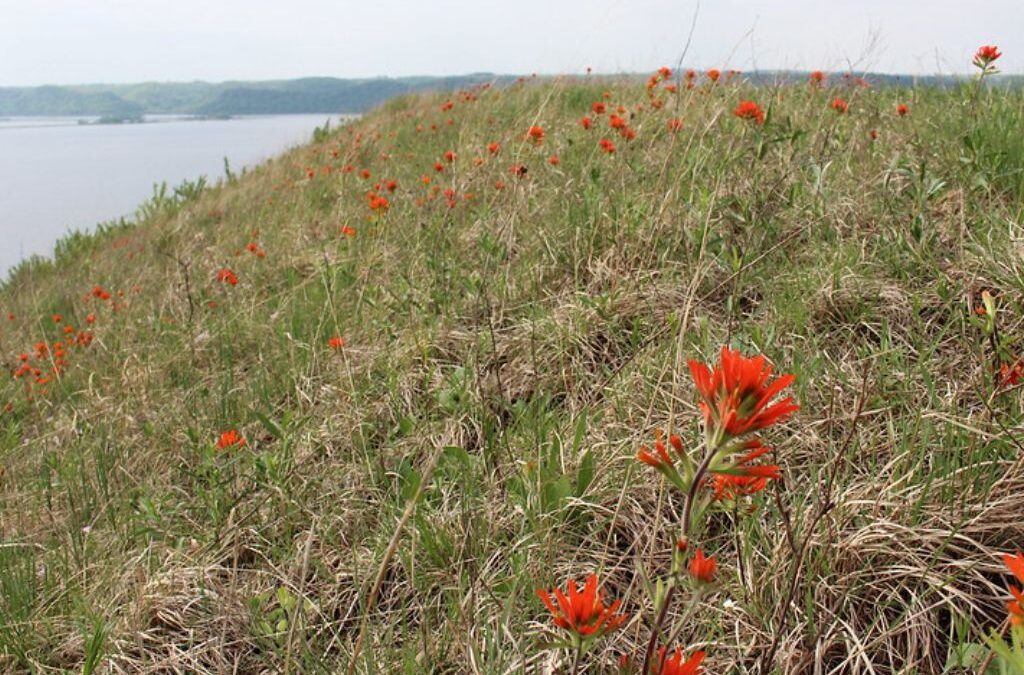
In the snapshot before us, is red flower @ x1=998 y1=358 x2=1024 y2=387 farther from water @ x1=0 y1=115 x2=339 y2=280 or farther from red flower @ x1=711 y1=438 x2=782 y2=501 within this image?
water @ x1=0 y1=115 x2=339 y2=280

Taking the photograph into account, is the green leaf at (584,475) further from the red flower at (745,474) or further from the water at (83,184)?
the water at (83,184)

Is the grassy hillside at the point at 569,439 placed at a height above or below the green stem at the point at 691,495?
below

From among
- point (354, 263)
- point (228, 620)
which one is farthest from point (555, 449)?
point (354, 263)

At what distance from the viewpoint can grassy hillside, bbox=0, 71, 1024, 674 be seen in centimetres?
147

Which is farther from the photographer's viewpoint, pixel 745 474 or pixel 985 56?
pixel 985 56

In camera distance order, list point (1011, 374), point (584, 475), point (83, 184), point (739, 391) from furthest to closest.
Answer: point (83, 184)
point (584, 475)
point (1011, 374)
point (739, 391)

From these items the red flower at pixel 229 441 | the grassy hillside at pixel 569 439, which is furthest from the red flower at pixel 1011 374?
the red flower at pixel 229 441

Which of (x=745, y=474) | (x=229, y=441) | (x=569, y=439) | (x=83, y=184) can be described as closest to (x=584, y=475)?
(x=569, y=439)

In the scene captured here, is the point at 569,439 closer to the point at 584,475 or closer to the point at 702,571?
the point at 584,475

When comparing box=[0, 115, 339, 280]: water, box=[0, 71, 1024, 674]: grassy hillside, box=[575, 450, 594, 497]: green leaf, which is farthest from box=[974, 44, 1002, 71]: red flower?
box=[0, 115, 339, 280]: water

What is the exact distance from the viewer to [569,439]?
2053 millimetres

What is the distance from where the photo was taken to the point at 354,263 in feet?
12.7

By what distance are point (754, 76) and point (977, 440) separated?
3.18 metres

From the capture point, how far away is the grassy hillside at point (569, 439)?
1471mm
